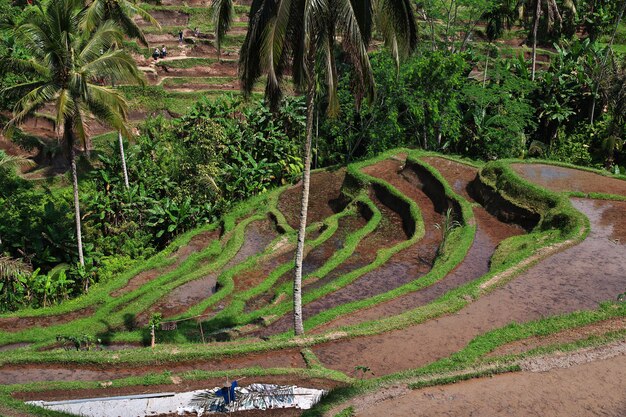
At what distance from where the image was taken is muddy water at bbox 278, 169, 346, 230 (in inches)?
1140

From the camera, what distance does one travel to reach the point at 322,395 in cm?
1253

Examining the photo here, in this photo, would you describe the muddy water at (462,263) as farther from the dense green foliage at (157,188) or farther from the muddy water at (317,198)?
the dense green foliage at (157,188)

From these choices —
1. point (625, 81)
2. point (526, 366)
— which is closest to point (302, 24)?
point (526, 366)

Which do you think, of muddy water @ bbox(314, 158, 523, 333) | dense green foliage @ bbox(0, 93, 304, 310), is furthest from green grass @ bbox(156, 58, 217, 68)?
muddy water @ bbox(314, 158, 523, 333)

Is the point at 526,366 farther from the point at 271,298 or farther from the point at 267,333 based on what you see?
the point at 271,298

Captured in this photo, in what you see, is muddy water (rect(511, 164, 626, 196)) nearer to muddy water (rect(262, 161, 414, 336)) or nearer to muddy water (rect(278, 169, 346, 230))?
muddy water (rect(262, 161, 414, 336))

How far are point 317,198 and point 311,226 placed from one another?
406 cm

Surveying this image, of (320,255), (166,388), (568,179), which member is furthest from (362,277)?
(568,179)

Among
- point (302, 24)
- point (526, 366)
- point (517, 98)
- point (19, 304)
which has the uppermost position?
point (302, 24)

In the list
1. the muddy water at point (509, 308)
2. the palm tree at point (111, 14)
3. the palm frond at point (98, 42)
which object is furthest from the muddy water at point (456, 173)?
the palm frond at point (98, 42)

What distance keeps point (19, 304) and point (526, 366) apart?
17082 millimetres

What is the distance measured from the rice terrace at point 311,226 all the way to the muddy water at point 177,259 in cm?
13

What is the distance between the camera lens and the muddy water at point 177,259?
22422 mm

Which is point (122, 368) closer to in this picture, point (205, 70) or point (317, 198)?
point (317, 198)
